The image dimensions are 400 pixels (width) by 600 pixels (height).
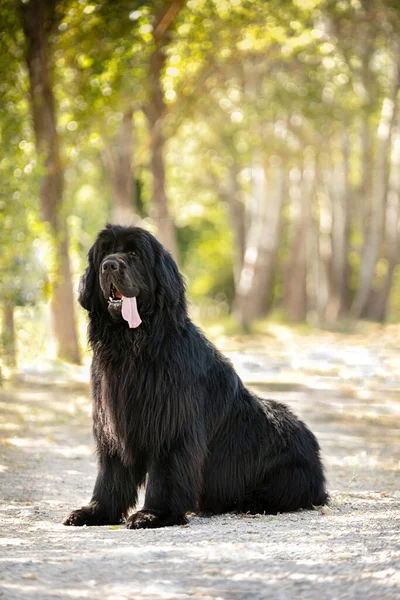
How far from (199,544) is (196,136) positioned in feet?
102

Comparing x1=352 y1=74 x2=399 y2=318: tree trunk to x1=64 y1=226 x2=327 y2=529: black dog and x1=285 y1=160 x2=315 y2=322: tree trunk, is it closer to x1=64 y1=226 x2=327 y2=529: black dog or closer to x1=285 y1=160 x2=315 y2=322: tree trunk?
x1=285 y1=160 x2=315 y2=322: tree trunk

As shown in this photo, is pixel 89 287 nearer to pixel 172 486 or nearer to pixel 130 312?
pixel 130 312

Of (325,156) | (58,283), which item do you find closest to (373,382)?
(58,283)

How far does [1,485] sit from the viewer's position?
353 inches

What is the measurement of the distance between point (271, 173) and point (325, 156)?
320 cm

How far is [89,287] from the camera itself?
730 cm

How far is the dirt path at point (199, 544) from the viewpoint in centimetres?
490

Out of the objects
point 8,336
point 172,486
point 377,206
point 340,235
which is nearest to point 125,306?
point 172,486

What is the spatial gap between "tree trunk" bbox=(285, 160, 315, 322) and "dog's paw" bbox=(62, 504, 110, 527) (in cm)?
2635

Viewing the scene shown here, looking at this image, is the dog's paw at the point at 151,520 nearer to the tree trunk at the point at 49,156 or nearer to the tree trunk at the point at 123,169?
the tree trunk at the point at 49,156

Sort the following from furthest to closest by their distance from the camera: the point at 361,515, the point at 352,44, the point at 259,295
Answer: the point at 259,295
the point at 352,44
the point at 361,515

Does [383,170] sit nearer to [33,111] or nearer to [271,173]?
[271,173]

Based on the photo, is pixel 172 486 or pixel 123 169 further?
pixel 123 169

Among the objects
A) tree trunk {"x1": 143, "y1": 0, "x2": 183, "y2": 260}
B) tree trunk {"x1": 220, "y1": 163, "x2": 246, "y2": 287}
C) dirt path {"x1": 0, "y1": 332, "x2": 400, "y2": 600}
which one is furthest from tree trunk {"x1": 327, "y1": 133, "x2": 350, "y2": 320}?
dirt path {"x1": 0, "y1": 332, "x2": 400, "y2": 600}
